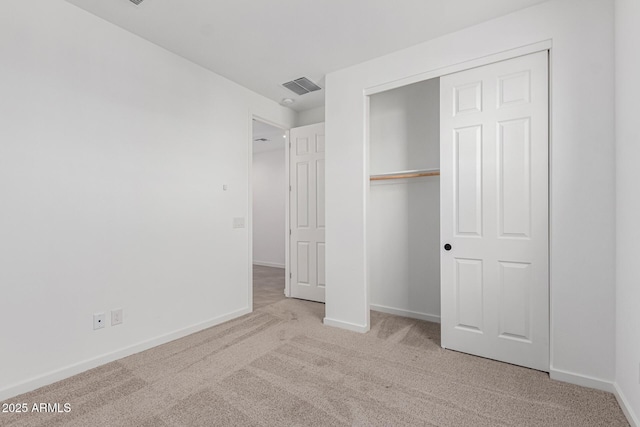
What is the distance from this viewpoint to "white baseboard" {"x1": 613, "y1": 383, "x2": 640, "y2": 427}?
1603mm

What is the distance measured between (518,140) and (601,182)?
0.57 meters

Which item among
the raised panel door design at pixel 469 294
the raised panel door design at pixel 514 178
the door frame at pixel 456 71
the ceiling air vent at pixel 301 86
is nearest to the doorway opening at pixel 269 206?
the ceiling air vent at pixel 301 86

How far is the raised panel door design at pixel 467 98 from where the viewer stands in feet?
8.01

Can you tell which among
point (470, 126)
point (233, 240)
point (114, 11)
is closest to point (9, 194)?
point (114, 11)

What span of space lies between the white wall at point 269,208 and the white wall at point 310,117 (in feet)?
8.13

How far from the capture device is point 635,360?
1.62 metres

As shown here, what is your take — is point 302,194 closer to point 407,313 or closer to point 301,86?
point 301,86

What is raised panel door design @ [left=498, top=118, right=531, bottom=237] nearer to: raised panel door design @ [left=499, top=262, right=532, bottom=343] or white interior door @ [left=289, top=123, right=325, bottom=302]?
raised panel door design @ [left=499, top=262, right=532, bottom=343]

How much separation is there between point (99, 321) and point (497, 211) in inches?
126

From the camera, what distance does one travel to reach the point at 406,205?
3.47 m

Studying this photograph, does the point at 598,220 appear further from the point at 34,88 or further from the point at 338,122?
the point at 34,88

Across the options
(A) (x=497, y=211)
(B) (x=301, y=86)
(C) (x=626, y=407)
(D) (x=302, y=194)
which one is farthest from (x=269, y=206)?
(C) (x=626, y=407)

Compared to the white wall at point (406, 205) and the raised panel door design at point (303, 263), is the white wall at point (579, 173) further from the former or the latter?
the raised panel door design at point (303, 263)

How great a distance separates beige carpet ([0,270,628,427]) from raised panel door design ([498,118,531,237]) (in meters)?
1.08
